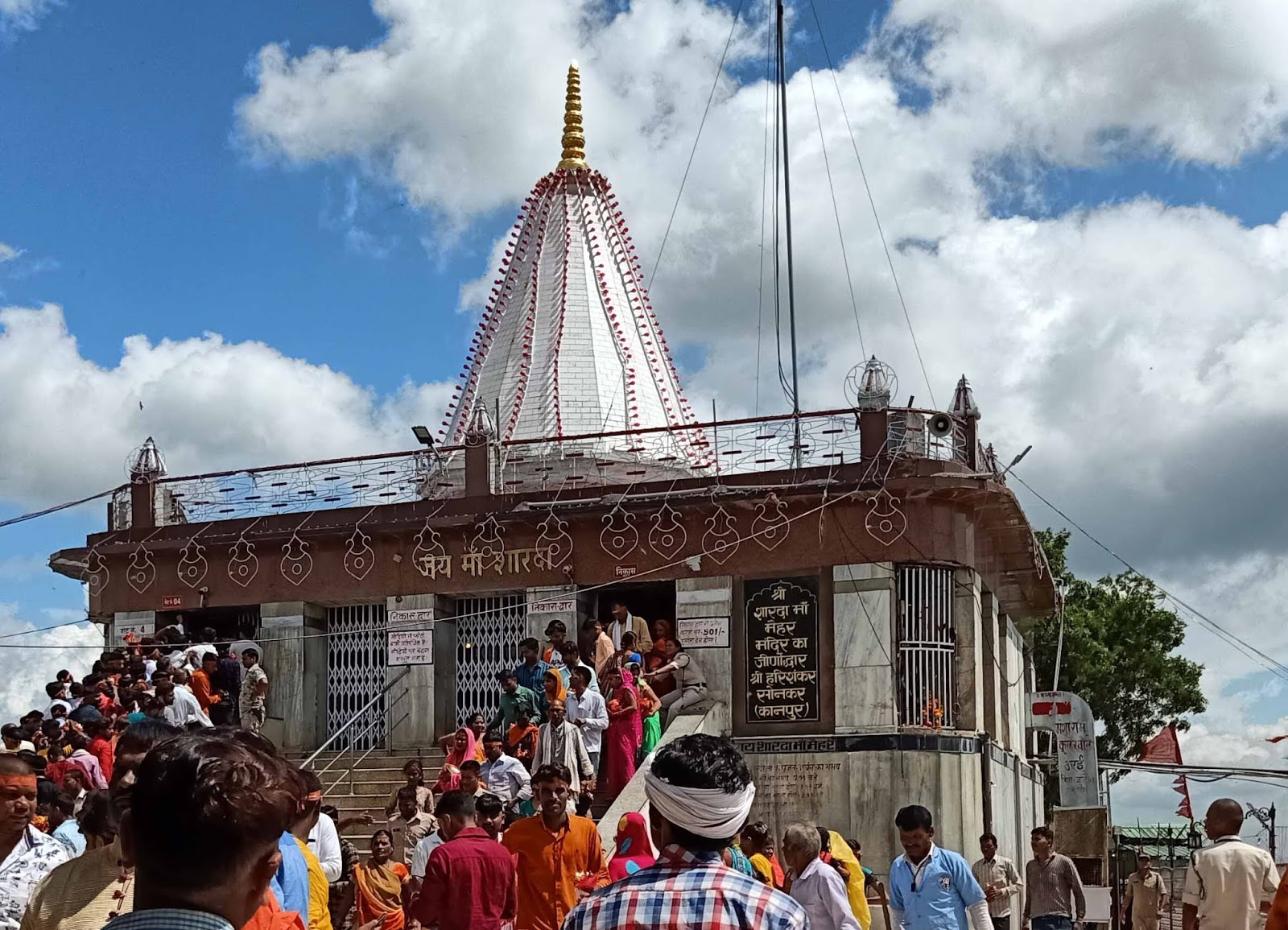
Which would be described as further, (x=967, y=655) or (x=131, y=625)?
(x=131, y=625)

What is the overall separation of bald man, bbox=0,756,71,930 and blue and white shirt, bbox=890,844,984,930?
455 cm

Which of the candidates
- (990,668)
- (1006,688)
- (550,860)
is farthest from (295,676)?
(550,860)

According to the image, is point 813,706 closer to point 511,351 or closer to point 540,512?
point 540,512

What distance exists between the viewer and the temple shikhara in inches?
Result: 725

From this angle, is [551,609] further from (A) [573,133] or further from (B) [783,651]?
(A) [573,133]

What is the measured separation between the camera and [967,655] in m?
18.9

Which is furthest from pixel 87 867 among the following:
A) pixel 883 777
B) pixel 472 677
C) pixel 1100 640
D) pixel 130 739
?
pixel 1100 640

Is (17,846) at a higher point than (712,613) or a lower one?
lower

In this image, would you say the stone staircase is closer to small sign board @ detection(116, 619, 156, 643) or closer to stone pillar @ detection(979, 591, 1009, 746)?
small sign board @ detection(116, 619, 156, 643)

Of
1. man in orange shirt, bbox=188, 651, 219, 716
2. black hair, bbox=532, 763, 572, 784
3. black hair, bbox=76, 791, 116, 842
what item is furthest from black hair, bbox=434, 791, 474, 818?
man in orange shirt, bbox=188, 651, 219, 716

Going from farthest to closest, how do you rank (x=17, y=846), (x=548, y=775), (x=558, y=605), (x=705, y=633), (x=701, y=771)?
(x=558, y=605)
(x=705, y=633)
(x=548, y=775)
(x=17, y=846)
(x=701, y=771)

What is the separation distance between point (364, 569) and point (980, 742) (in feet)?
25.7

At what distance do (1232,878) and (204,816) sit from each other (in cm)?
709

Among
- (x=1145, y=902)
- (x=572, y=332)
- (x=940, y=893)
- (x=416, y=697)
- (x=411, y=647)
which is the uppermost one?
(x=572, y=332)
